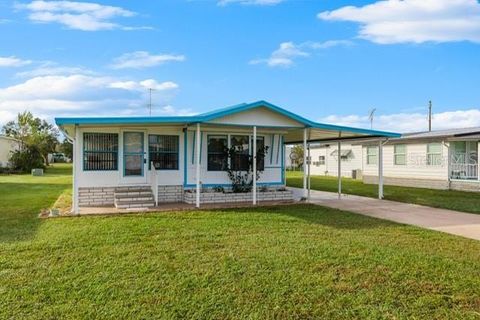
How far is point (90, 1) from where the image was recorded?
1180 cm

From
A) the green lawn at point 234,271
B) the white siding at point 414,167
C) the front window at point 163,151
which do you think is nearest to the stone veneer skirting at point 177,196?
the front window at point 163,151

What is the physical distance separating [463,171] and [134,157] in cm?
1629

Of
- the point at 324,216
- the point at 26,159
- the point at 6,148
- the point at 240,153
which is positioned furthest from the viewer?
the point at 6,148

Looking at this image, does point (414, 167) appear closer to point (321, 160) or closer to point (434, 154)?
point (434, 154)

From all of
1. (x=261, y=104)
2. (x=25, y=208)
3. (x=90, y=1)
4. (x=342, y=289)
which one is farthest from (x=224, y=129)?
(x=342, y=289)

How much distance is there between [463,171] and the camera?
20.6 meters

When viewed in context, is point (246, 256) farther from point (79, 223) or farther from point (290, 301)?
point (79, 223)

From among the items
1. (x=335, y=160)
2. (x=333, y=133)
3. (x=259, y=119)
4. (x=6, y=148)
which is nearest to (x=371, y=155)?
(x=335, y=160)

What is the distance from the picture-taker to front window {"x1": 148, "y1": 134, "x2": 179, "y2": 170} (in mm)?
12875

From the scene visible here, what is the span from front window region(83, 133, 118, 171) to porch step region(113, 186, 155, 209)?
78 centimetres

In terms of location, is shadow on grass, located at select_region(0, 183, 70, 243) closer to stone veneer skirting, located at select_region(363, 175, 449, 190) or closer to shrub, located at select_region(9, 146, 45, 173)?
stone veneer skirting, located at select_region(363, 175, 449, 190)

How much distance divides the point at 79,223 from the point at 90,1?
646 centimetres

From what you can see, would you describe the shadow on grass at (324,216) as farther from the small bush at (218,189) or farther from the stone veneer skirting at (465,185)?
the stone veneer skirting at (465,185)

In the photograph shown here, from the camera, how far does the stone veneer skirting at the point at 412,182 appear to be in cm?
2078
